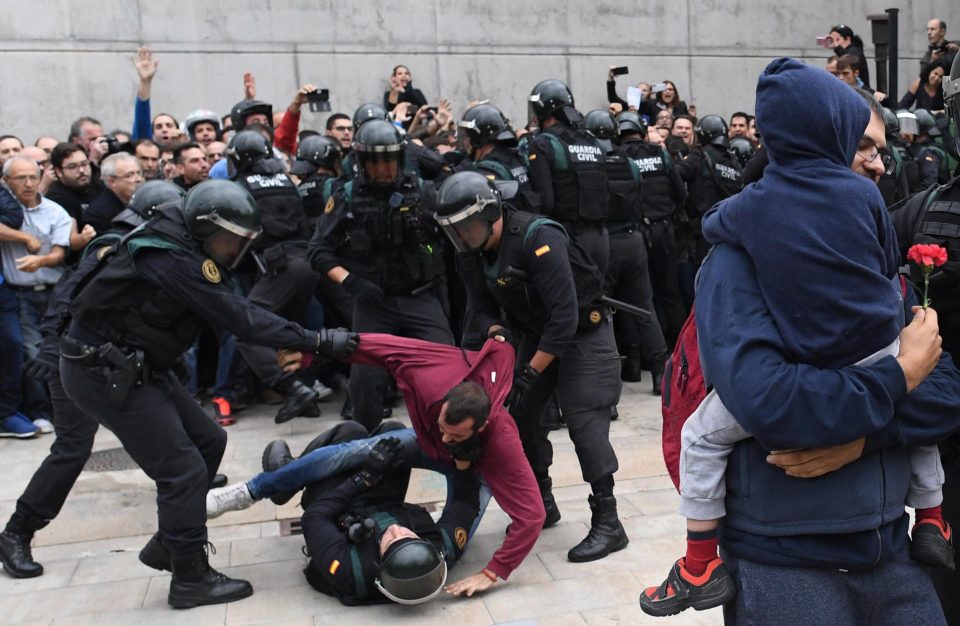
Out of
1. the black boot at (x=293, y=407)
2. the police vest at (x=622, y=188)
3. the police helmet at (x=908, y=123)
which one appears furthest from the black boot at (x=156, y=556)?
the police helmet at (x=908, y=123)

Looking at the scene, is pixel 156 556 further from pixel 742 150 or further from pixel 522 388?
pixel 742 150

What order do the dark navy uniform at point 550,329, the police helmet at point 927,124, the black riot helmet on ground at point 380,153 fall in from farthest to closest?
the police helmet at point 927,124, the black riot helmet on ground at point 380,153, the dark navy uniform at point 550,329

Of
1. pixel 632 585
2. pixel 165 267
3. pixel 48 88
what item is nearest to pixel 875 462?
pixel 632 585

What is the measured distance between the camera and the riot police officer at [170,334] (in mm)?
4152

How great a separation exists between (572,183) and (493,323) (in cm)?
237

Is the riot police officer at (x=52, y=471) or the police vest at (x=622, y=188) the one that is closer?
the riot police officer at (x=52, y=471)

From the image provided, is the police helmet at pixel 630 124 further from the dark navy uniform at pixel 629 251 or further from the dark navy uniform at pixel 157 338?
the dark navy uniform at pixel 157 338

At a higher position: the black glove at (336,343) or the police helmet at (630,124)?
the police helmet at (630,124)

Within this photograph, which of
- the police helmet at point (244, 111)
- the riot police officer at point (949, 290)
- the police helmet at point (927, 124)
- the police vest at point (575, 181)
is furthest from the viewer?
the police helmet at point (927, 124)

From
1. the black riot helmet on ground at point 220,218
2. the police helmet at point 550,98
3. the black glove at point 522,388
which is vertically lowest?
the black glove at point 522,388

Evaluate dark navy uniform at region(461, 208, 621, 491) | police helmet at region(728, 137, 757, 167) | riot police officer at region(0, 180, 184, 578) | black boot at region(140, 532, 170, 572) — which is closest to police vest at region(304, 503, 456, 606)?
black boot at region(140, 532, 170, 572)

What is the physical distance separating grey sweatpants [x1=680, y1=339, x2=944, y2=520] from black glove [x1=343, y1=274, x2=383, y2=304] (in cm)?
424

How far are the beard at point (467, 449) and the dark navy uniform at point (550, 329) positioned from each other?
1.93 ft

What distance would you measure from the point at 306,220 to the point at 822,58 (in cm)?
1049
